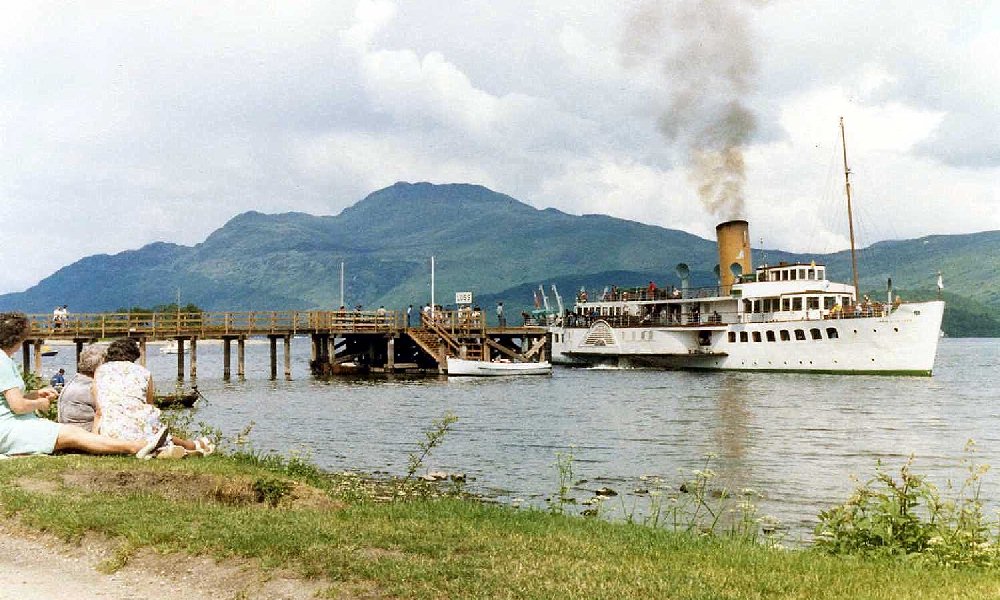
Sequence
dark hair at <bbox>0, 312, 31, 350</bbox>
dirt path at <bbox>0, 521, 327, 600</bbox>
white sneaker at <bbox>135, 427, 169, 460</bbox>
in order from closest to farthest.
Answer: dirt path at <bbox>0, 521, 327, 600</bbox> → dark hair at <bbox>0, 312, 31, 350</bbox> → white sneaker at <bbox>135, 427, 169, 460</bbox>

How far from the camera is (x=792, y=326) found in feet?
193

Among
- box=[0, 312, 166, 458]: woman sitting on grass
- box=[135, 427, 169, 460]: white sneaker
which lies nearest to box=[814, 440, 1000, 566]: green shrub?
box=[135, 427, 169, 460]: white sneaker

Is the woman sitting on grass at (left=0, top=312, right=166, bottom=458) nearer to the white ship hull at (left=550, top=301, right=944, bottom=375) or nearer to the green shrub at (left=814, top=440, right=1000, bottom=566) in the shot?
the green shrub at (left=814, top=440, right=1000, bottom=566)

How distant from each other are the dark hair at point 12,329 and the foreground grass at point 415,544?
162cm

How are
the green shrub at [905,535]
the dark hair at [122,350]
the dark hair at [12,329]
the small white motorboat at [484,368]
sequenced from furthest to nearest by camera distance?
the small white motorboat at [484,368] < the dark hair at [122,350] < the dark hair at [12,329] < the green shrub at [905,535]

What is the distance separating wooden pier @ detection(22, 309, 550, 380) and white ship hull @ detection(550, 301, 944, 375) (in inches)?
244

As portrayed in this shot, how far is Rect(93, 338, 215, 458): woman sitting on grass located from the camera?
12789 millimetres

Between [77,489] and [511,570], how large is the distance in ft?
19.9

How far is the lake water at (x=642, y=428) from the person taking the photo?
20.8m

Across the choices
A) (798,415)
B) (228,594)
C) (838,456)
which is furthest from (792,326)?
(228,594)

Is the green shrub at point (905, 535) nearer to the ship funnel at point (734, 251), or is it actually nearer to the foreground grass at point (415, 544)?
the foreground grass at point (415, 544)

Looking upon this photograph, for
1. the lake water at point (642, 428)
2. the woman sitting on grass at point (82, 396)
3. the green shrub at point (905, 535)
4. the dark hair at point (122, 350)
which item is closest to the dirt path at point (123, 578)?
the dark hair at point (122, 350)

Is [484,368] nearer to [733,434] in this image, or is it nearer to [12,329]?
[733,434]

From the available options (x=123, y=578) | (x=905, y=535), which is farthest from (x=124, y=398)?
(x=905, y=535)
